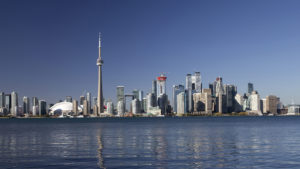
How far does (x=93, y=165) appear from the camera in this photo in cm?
4647

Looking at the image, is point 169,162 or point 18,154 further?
point 18,154

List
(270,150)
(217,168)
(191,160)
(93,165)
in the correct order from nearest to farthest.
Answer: (217,168) < (93,165) < (191,160) < (270,150)

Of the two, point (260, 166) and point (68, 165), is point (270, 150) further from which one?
point (68, 165)

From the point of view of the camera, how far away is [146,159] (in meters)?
51.9

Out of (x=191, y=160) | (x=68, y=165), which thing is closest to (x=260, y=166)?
(x=191, y=160)

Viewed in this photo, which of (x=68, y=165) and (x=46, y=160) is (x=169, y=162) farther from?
(x=46, y=160)

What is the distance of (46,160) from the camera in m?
51.6

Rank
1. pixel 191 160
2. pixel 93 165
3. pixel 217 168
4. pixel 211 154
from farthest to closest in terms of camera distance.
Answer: pixel 211 154
pixel 191 160
pixel 93 165
pixel 217 168

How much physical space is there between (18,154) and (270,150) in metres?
41.5

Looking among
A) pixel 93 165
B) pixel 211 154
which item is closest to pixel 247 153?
pixel 211 154

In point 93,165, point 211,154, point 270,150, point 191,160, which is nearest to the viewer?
point 93,165

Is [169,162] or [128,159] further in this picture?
[128,159]

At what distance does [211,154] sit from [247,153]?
5.86 meters

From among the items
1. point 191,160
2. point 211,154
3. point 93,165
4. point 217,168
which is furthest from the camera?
point 211,154
